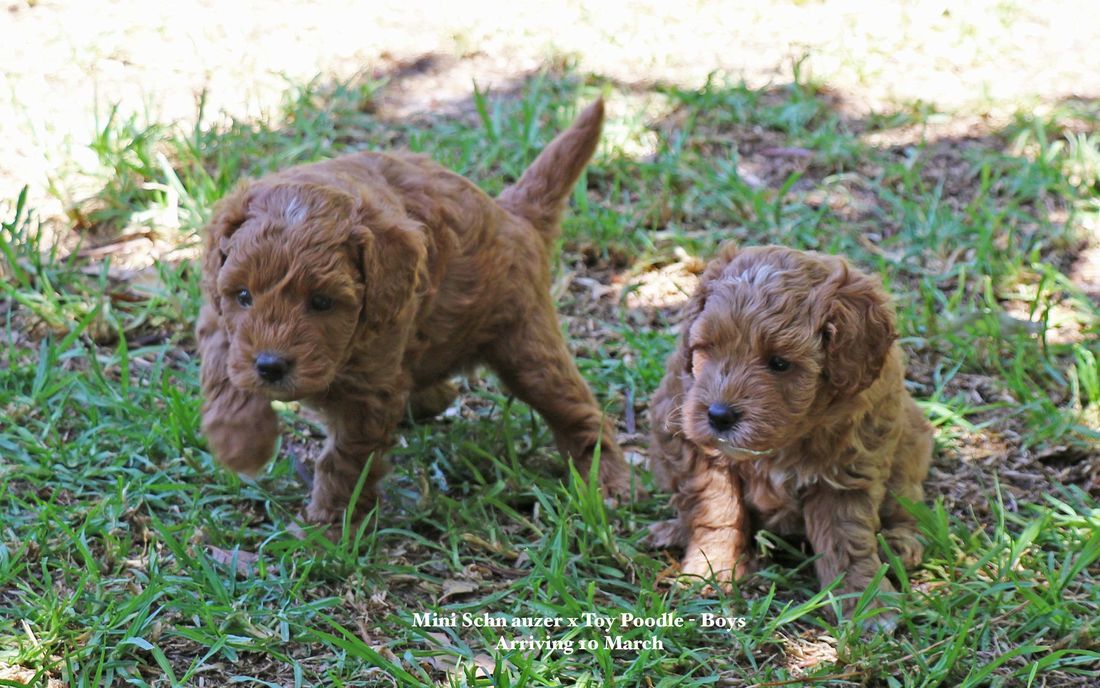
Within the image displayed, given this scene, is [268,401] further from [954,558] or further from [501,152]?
[501,152]

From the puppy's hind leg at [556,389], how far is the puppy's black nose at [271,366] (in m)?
1.03

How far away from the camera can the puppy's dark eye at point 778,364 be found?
137 inches

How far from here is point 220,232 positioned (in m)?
3.65

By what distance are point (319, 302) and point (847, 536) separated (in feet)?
5.82

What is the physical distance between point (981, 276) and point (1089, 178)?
1131 mm

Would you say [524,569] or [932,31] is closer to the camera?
[524,569]

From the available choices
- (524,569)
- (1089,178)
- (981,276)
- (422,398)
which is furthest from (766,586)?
(1089,178)

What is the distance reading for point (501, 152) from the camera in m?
6.27

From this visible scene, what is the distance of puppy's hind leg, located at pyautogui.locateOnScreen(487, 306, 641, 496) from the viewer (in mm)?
4324

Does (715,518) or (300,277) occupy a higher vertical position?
(300,277)

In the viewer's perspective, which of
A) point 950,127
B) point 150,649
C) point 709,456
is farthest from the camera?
point 950,127

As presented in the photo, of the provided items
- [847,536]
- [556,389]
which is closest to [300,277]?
[556,389]

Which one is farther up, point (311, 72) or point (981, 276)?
point (311, 72)

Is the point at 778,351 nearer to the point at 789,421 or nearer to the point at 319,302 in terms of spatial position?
the point at 789,421
